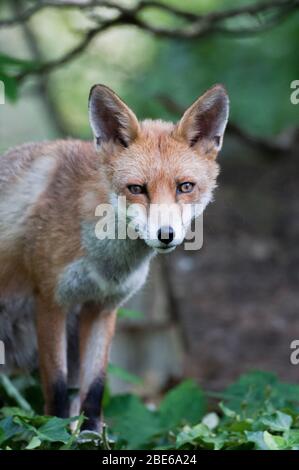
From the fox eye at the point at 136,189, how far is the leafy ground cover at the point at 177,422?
51.7 inches

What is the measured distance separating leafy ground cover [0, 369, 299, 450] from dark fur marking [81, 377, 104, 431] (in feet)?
0.46

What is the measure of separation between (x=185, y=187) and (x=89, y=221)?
738mm

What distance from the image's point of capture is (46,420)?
4.75 meters

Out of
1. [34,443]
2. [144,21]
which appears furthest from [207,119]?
[144,21]

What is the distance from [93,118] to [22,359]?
2.13 meters

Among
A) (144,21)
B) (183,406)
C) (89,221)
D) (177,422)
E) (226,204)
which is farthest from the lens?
(226,204)

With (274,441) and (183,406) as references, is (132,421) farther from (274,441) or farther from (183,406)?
(274,441)

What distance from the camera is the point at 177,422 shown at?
18.9 ft

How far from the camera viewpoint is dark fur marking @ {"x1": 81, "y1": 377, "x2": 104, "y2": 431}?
5285mm

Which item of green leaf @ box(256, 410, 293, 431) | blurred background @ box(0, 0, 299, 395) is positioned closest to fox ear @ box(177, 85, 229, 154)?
green leaf @ box(256, 410, 293, 431)

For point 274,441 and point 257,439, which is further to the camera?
point 257,439
